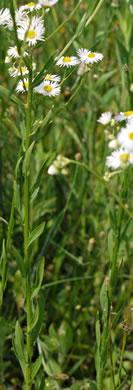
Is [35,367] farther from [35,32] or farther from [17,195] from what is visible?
[35,32]

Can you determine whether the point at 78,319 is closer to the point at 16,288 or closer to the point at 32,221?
the point at 16,288

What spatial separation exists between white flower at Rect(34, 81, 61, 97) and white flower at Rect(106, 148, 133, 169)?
0.19 meters

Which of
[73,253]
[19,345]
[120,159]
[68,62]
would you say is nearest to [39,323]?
[19,345]

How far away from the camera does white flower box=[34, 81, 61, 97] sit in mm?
781

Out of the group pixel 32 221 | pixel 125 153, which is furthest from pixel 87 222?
pixel 125 153

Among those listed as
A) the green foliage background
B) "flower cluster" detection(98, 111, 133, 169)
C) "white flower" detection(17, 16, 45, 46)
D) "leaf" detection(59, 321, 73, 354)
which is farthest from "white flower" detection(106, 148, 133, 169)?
"leaf" detection(59, 321, 73, 354)

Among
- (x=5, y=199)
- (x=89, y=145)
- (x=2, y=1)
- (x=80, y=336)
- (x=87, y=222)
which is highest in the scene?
(x=2, y=1)

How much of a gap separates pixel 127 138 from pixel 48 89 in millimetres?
207

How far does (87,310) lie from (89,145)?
58 centimetres

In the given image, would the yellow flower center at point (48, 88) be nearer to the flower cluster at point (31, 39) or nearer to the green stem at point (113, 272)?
the flower cluster at point (31, 39)

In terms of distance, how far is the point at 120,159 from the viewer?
2.13 feet

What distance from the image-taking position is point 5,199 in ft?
4.71

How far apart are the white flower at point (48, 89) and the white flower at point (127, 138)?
0.17m

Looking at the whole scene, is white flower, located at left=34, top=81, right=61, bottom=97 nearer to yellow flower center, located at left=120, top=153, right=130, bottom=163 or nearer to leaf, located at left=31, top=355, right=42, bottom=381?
yellow flower center, located at left=120, top=153, right=130, bottom=163
